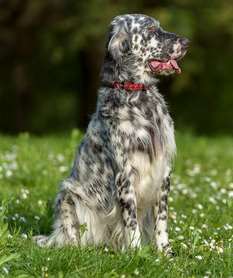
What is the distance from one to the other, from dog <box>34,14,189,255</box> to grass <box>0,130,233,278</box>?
1.10 feet

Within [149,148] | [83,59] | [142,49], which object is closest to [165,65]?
[142,49]

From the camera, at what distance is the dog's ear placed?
792 centimetres

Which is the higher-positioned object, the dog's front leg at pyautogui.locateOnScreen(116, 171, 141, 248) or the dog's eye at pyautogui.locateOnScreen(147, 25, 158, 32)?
the dog's eye at pyautogui.locateOnScreen(147, 25, 158, 32)

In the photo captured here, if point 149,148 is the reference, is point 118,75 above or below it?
above

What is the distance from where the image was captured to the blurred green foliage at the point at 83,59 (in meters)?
22.3

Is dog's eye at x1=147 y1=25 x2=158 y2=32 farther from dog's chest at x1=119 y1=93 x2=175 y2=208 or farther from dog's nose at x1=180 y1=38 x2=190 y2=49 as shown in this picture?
dog's chest at x1=119 y1=93 x2=175 y2=208

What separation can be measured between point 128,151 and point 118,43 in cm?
99

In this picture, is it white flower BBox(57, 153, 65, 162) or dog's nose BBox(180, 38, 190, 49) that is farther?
white flower BBox(57, 153, 65, 162)

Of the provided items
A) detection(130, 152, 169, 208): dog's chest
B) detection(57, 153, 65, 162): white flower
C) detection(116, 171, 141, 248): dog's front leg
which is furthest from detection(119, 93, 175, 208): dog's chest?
detection(57, 153, 65, 162): white flower

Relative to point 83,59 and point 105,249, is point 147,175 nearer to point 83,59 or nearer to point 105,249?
point 105,249

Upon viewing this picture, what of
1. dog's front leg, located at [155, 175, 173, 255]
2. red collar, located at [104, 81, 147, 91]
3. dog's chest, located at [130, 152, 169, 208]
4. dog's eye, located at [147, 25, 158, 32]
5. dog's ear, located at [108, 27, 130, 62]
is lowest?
dog's front leg, located at [155, 175, 173, 255]

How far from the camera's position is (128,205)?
7.79 m

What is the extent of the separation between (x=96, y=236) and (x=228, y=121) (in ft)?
79.5

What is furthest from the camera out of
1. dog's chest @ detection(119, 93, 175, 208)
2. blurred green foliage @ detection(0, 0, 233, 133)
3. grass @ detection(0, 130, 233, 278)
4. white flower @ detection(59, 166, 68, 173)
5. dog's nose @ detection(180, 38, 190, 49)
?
blurred green foliage @ detection(0, 0, 233, 133)
